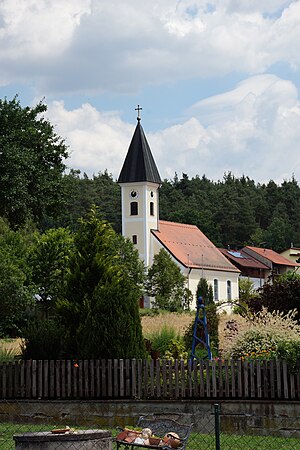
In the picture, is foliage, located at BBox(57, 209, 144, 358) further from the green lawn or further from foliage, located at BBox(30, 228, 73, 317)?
foliage, located at BBox(30, 228, 73, 317)

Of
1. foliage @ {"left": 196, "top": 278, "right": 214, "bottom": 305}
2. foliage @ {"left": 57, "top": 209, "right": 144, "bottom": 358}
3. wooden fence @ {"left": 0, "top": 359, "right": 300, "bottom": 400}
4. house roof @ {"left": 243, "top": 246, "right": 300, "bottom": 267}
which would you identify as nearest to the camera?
wooden fence @ {"left": 0, "top": 359, "right": 300, "bottom": 400}

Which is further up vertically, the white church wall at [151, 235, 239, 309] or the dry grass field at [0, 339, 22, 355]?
the white church wall at [151, 235, 239, 309]

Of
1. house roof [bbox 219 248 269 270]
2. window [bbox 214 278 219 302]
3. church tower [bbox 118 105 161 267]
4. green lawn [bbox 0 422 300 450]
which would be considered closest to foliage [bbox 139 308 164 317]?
church tower [bbox 118 105 161 267]

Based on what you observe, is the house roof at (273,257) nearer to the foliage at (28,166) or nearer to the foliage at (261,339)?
the foliage at (28,166)

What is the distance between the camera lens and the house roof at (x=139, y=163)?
74.8 meters

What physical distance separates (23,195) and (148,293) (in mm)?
39731

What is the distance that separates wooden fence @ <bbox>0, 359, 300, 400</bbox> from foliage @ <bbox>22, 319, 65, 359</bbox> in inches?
48.6

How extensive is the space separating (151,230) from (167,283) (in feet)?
36.2

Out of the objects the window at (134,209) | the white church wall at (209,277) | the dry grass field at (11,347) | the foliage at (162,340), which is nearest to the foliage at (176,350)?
the foliage at (162,340)

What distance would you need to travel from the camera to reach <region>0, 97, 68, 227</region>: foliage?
88.4 ft

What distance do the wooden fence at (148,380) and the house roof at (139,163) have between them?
57559 mm

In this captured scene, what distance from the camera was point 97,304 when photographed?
18.5 metres

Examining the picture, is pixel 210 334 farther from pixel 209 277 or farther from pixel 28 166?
pixel 209 277

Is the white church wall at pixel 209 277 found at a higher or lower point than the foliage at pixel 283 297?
higher
